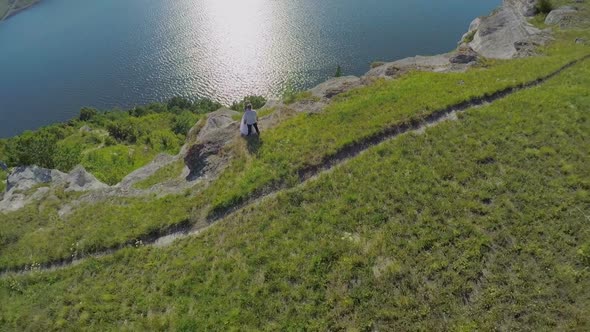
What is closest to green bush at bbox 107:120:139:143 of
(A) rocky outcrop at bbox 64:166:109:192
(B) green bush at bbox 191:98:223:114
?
(B) green bush at bbox 191:98:223:114

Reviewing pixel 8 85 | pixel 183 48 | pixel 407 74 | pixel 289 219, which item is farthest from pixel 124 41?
pixel 289 219

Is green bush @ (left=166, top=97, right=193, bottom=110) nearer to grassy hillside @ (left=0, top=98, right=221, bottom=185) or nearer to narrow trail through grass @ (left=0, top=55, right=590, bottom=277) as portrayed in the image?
grassy hillside @ (left=0, top=98, right=221, bottom=185)

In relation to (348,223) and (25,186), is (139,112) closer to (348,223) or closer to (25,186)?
(25,186)

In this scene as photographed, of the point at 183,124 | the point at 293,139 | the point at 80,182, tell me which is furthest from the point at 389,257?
the point at 183,124

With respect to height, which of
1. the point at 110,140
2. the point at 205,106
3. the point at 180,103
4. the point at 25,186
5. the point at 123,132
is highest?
the point at 25,186

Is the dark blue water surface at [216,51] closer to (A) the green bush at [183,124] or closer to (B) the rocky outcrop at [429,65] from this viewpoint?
(A) the green bush at [183,124]
